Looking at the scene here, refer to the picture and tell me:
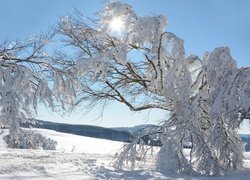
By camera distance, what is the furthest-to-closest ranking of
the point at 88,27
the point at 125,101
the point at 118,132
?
1. the point at 118,132
2. the point at 125,101
3. the point at 88,27

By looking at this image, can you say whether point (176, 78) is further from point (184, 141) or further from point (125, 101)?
point (125, 101)

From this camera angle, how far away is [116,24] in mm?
9367

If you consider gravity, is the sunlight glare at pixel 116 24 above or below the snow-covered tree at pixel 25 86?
above

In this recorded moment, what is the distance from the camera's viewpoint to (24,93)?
24.9 feet

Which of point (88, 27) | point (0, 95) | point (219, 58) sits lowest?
point (0, 95)

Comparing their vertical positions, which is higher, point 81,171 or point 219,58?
point 219,58

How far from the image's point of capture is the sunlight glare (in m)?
9.23

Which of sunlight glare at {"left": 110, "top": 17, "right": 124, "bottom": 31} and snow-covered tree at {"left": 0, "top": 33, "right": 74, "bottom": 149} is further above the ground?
sunlight glare at {"left": 110, "top": 17, "right": 124, "bottom": 31}

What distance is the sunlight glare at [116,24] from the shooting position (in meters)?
9.23

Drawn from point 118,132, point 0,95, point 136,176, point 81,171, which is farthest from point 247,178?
point 118,132

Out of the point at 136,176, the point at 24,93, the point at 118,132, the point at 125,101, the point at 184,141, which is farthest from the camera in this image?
the point at 118,132

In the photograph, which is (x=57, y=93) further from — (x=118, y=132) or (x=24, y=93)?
(x=118, y=132)

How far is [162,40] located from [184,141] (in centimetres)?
289

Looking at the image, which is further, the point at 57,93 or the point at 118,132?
the point at 118,132
